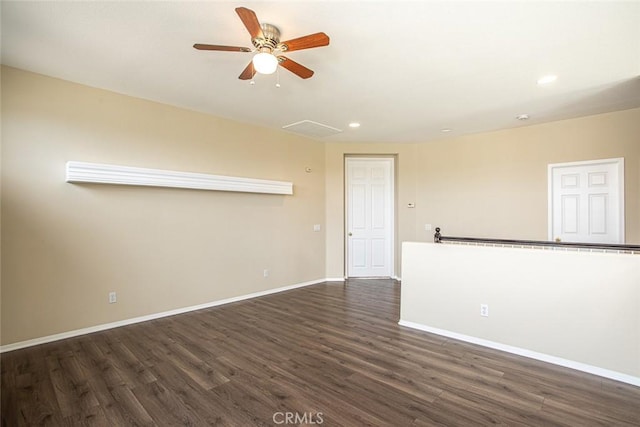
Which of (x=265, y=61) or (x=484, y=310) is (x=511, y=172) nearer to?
(x=484, y=310)

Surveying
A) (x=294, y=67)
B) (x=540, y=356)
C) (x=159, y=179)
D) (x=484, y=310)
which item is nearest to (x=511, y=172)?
(x=484, y=310)

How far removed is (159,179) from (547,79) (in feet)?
15.1

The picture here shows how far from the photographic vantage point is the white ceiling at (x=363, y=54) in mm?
2156

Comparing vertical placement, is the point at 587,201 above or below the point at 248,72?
below

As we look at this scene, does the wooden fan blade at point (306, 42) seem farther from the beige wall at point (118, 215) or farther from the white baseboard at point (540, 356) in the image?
the white baseboard at point (540, 356)

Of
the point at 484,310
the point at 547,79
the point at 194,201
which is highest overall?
the point at 547,79

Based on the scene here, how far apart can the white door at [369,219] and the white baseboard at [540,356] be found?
2.76 metres

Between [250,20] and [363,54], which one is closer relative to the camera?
[250,20]

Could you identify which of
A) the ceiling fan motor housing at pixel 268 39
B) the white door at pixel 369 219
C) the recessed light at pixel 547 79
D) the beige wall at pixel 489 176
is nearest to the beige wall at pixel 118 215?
the white door at pixel 369 219

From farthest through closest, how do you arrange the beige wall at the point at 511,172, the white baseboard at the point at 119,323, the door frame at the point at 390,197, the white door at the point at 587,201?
1. the door frame at the point at 390,197
2. the white door at the point at 587,201
3. the beige wall at the point at 511,172
4. the white baseboard at the point at 119,323

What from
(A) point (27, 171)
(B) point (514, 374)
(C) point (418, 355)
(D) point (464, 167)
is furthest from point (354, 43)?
(D) point (464, 167)

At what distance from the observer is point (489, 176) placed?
5258mm

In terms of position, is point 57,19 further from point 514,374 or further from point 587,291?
point 587,291

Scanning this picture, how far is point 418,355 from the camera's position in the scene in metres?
2.87
